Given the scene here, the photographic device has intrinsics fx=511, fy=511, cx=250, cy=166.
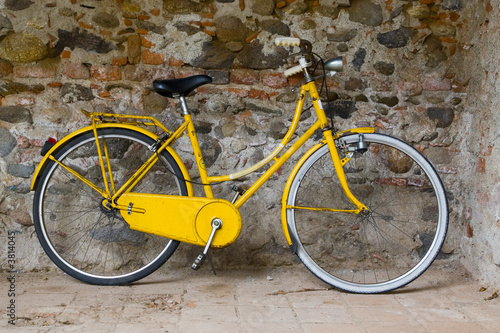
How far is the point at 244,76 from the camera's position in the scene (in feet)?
10.00

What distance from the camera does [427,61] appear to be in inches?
121

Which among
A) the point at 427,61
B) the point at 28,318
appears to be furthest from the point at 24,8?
the point at 427,61

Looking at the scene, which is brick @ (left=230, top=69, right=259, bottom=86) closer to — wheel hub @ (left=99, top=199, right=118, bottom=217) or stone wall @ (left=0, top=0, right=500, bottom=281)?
stone wall @ (left=0, top=0, right=500, bottom=281)

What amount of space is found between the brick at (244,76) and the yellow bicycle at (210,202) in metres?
0.32

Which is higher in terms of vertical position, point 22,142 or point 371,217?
point 22,142

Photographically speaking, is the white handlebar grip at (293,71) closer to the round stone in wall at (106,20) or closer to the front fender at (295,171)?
the front fender at (295,171)

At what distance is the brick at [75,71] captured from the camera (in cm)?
296

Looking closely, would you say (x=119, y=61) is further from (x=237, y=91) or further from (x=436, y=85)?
(x=436, y=85)

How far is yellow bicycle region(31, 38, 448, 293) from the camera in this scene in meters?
2.74

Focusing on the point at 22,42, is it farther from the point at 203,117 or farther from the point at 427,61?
the point at 427,61

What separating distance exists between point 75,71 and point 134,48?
367 mm

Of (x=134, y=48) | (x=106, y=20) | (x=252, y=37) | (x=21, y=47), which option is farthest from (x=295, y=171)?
(x=21, y=47)

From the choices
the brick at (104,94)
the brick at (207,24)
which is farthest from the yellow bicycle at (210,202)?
the brick at (207,24)

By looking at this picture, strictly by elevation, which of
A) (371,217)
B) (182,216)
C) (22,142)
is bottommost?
(371,217)
